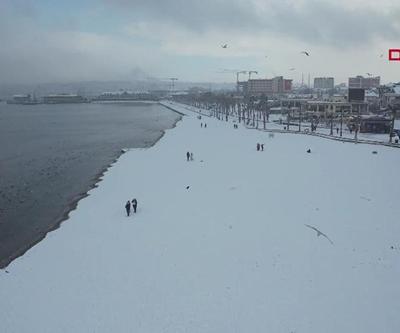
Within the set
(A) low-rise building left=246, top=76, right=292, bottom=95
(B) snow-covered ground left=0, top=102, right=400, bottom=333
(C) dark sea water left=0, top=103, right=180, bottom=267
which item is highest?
(A) low-rise building left=246, top=76, right=292, bottom=95

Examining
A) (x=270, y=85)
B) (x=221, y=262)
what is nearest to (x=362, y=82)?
(x=270, y=85)

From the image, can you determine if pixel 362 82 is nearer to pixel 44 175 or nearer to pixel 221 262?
pixel 44 175

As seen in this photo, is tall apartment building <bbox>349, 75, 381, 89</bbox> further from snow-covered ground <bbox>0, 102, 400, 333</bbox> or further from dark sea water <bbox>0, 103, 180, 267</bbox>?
snow-covered ground <bbox>0, 102, 400, 333</bbox>

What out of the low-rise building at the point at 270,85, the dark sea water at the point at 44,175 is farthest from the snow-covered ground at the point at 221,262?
the low-rise building at the point at 270,85

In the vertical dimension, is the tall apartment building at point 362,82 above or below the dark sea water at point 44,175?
above

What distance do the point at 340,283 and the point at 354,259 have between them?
154 centimetres

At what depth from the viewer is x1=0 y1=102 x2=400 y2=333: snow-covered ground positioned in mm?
8930

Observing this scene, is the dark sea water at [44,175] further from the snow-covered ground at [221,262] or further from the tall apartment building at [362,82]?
the tall apartment building at [362,82]

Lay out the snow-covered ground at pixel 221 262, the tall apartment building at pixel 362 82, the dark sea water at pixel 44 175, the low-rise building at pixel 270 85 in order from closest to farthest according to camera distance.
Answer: the snow-covered ground at pixel 221 262 < the dark sea water at pixel 44 175 < the tall apartment building at pixel 362 82 < the low-rise building at pixel 270 85

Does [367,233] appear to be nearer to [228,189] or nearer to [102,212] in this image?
[228,189]

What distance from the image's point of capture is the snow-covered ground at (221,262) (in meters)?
8.93

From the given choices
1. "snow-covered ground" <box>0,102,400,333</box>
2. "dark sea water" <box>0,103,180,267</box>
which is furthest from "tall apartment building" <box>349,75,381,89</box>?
"snow-covered ground" <box>0,102,400,333</box>

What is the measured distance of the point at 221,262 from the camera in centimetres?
1143

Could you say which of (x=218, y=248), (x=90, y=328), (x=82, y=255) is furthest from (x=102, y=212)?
(x=90, y=328)
